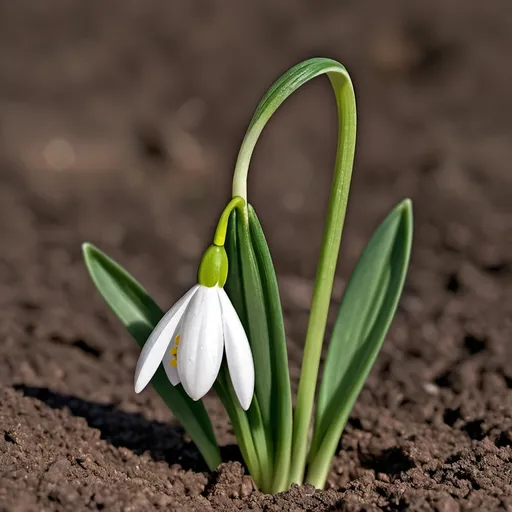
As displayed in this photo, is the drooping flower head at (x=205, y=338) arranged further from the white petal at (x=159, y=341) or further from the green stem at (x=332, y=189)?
the green stem at (x=332, y=189)

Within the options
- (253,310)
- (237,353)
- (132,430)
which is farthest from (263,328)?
(132,430)

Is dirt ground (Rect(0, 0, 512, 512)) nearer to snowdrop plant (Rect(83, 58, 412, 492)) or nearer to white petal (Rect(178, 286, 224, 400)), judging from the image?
snowdrop plant (Rect(83, 58, 412, 492))

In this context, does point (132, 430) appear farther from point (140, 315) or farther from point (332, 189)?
point (332, 189)

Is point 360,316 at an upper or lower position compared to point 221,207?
upper

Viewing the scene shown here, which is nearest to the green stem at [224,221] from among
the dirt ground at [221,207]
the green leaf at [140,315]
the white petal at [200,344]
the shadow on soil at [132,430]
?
the white petal at [200,344]

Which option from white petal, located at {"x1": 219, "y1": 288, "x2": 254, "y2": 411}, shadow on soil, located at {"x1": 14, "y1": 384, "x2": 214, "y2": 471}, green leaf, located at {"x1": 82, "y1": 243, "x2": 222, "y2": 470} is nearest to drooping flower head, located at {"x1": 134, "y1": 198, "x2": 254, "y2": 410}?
white petal, located at {"x1": 219, "y1": 288, "x2": 254, "y2": 411}

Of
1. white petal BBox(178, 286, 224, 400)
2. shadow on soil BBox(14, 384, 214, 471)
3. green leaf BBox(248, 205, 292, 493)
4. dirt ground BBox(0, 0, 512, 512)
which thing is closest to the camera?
white petal BBox(178, 286, 224, 400)

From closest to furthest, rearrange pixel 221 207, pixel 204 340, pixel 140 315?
pixel 204 340, pixel 140 315, pixel 221 207
